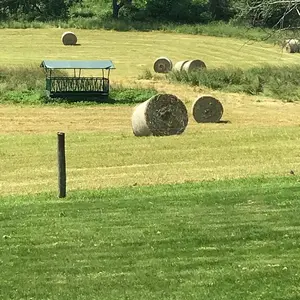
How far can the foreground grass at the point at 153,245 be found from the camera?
8.77 meters

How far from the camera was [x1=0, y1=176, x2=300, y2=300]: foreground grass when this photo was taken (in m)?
8.77

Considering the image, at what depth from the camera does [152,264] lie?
31.9 feet

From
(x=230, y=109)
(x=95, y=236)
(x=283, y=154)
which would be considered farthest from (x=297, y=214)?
(x=230, y=109)

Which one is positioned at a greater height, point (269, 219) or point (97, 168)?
point (269, 219)

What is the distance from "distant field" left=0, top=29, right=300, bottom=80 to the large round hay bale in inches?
802

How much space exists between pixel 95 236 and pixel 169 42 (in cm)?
5557

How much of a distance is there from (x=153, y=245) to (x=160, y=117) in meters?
15.1

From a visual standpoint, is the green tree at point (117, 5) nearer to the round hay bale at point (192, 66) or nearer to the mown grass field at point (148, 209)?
the round hay bale at point (192, 66)

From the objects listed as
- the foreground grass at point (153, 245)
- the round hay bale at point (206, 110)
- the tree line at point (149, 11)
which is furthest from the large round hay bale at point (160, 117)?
the tree line at point (149, 11)

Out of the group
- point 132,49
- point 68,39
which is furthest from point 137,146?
point 68,39

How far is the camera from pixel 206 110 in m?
30.5

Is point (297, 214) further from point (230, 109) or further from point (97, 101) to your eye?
point (97, 101)

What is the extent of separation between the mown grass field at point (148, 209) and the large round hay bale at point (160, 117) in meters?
0.50

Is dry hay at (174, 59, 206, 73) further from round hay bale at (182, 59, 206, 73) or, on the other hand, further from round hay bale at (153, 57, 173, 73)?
round hay bale at (153, 57, 173, 73)
